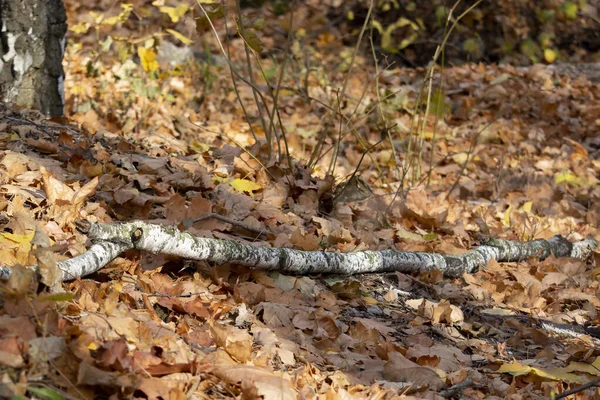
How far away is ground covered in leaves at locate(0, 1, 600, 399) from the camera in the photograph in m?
2.07

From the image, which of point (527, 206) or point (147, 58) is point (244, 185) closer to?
point (527, 206)

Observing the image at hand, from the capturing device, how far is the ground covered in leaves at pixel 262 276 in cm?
207

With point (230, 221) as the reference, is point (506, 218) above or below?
below

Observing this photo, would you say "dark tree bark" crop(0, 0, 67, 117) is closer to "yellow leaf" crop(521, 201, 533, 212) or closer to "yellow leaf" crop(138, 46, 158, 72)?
"yellow leaf" crop(138, 46, 158, 72)

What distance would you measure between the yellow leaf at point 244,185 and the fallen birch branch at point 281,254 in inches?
31.4

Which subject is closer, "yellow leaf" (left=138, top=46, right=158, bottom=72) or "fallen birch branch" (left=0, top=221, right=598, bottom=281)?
"fallen birch branch" (left=0, top=221, right=598, bottom=281)

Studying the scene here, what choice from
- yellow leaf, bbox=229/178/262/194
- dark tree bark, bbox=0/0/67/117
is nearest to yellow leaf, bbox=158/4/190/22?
dark tree bark, bbox=0/0/67/117

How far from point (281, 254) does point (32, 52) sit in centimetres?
247

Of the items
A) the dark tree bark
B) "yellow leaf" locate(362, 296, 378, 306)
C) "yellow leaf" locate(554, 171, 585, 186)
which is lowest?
"yellow leaf" locate(554, 171, 585, 186)

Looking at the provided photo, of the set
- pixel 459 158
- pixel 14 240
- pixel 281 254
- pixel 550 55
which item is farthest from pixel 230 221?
pixel 550 55

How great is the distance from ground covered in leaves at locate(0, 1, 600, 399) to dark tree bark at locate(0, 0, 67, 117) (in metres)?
0.46

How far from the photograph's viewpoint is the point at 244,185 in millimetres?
3900

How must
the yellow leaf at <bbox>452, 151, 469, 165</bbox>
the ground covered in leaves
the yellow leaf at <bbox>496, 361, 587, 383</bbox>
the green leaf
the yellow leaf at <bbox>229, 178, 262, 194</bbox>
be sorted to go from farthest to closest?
1. the green leaf
2. the yellow leaf at <bbox>452, 151, 469, 165</bbox>
3. the yellow leaf at <bbox>229, 178, 262, 194</bbox>
4. the yellow leaf at <bbox>496, 361, 587, 383</bbox>
5. the ground covered in leaves

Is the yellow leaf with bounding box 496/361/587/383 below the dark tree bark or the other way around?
below
